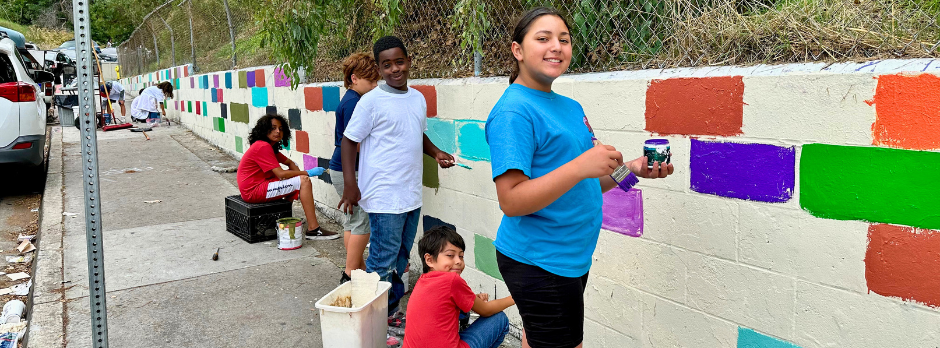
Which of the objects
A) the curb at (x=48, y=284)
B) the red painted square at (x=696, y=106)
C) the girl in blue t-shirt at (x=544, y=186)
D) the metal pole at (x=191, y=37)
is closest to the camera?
the girl in blue t-shirt at (x=544, y=186)

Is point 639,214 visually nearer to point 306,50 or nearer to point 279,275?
point 279,275

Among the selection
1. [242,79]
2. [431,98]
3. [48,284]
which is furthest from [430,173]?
[242,79]

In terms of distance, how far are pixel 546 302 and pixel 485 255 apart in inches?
77.3

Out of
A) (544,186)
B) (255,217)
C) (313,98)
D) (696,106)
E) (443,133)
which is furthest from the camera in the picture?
(313,98)

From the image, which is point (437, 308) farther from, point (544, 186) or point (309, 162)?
point (309, 162)

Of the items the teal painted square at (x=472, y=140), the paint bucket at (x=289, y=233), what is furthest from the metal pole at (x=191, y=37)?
the teal painted square at (x=472, y=140)

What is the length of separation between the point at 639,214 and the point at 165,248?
13.3 feet

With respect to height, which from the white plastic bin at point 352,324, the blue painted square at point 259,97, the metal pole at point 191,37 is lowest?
the white plastic bin at point 352,324

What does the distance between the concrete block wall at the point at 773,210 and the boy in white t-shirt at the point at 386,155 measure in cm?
90

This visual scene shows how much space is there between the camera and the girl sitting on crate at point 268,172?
5711 mm

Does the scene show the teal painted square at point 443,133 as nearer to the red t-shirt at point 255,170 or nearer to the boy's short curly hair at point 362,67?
the boy's short curly hair at point 362,67

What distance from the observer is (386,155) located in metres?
3.59

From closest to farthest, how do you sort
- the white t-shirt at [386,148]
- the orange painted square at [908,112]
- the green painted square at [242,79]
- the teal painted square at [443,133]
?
the orange painted square at [908,112], the white t-shirt at [386,148], the teal painted square at [443,133], the green painted square at [242,79]

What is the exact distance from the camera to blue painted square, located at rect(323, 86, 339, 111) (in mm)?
5855
